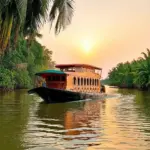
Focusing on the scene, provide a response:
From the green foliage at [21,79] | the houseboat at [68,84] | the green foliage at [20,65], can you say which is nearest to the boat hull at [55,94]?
the houseboat at [68,84]

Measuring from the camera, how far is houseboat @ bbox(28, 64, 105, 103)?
22391 mm

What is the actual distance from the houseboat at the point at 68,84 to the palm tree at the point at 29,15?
10.6m

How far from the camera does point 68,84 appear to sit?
2366cm

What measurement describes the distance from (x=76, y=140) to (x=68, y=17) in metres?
4.40

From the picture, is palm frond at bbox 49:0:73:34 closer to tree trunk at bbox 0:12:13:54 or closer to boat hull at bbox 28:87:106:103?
tree trunk at bbox 0:12:13:54

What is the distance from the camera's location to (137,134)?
9.98m

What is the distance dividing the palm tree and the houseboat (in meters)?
10.6

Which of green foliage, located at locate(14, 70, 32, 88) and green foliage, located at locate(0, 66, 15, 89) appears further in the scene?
green foliage, located at locate(14, 70, 32, 88)

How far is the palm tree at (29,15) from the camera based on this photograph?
32.7 ft

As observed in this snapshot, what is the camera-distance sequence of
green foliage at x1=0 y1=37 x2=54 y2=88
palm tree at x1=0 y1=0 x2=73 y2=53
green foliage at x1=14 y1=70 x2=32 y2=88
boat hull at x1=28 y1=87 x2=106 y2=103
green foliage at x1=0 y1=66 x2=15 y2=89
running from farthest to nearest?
green foliage at x1=14 y1=70 x2=32 y2=88
green foliage at x1=0 y1=37 x2=54 y2=88
green foliage at x1=0 y1=66 x2=15 y2=89
boat hull at x1=28 y1=87 x2=106 y2=103
palm tree at x1=0 y1=0 x2=73 y2=53

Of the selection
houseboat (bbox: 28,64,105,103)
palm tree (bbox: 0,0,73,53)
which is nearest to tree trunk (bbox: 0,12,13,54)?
palm tree (bbox: 0,0,73,53)

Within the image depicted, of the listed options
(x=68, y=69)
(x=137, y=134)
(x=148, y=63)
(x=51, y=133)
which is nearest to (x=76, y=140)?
(x=51, y=133)

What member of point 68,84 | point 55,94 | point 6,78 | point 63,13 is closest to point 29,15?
point 63,13

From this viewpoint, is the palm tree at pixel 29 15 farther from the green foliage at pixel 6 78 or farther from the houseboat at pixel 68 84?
the green foliage at pixel 6 78
